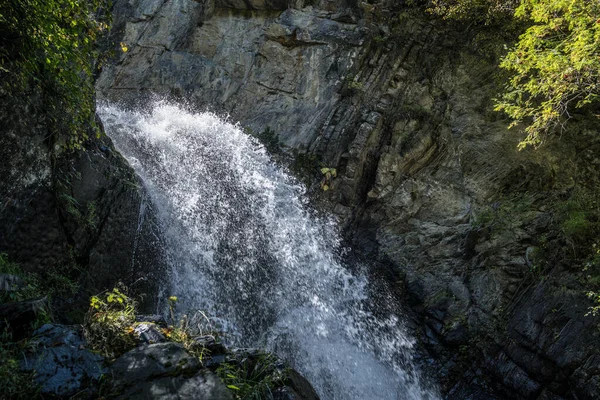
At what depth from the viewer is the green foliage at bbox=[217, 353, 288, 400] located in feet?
Result: 13.7

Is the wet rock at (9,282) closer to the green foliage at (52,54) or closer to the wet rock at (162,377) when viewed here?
the wet rock at (162,377)

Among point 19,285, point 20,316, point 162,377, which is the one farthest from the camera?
point 19,285

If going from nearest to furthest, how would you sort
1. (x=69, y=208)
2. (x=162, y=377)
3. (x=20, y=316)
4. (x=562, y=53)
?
(x=162, y=377) < (x=20, y=316) < (x=69, y=208) < (x=562, y=53)

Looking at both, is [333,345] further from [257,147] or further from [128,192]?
[257,147]

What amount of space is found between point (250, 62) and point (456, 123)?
8.77m

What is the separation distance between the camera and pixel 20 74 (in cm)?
568

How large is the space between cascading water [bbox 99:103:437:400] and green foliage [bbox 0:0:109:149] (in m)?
3.47

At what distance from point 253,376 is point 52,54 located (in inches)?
199

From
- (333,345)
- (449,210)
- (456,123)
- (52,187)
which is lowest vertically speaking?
(333,345)

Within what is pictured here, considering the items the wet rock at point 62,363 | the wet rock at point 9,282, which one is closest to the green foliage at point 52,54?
the wet rock at point 9,282

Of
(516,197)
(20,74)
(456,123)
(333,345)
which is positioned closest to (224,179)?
(333,345)

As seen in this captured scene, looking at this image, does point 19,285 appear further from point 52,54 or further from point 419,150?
point 419,150

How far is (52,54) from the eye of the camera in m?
5.34

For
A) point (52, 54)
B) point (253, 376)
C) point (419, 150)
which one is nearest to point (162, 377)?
point (253, 376)
